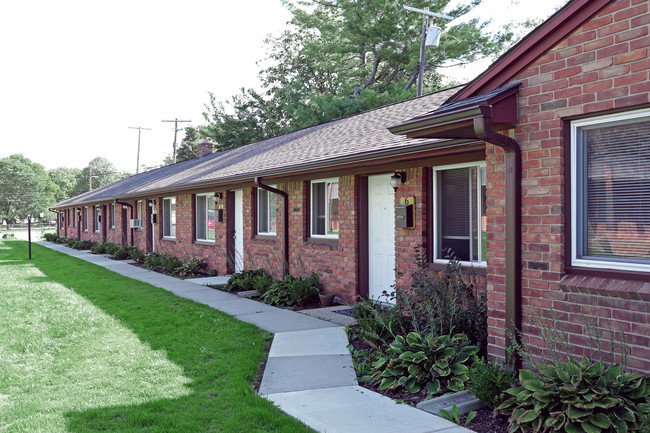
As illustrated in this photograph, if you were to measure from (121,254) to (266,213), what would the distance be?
10.3 metres

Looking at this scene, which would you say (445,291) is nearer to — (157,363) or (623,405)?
(623,405)

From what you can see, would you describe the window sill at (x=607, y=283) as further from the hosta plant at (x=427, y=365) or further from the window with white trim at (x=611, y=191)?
the hosta plant at (x=427, y=365)

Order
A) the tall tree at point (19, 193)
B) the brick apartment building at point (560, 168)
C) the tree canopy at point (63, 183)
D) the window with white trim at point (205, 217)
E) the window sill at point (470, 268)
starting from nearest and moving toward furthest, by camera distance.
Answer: the brick apartment building at point (560, 168) < the window sill at point (470, 268) < the window with white trim at point (205, 217) < the tall tree at point (19, 193) < the tree canopy at point (63, 183)

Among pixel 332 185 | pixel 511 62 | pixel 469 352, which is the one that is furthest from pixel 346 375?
pixel 332 185

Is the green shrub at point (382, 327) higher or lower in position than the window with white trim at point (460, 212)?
lower

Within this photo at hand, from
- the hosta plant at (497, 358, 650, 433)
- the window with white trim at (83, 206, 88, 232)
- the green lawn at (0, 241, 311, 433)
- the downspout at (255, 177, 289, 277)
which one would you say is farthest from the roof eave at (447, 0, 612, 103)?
the window with white trim at (83, 206, 88, 232)

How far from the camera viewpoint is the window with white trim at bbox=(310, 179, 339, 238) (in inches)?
394

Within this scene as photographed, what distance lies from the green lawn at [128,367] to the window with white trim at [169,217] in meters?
7.75

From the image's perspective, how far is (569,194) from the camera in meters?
4.39

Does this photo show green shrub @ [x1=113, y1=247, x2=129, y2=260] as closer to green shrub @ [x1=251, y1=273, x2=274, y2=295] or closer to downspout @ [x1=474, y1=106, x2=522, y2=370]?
green shrub @ [x1=251, y1=273, x2=274, y2=295]

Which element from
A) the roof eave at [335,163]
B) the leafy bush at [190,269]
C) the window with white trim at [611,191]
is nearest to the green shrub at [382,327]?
the roof eave at [335,163]

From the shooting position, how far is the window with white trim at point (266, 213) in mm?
12081

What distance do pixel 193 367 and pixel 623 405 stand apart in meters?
3.98

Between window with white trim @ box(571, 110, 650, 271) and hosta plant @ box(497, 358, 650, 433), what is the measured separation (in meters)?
0.86
